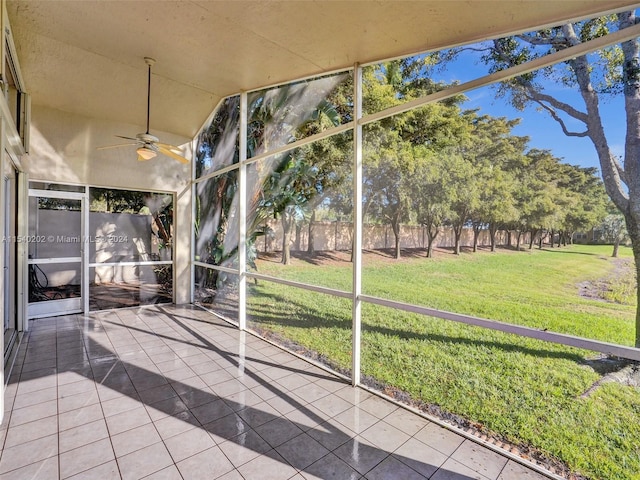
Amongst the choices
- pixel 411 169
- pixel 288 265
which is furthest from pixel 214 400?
pixel 411 169

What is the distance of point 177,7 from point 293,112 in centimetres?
291

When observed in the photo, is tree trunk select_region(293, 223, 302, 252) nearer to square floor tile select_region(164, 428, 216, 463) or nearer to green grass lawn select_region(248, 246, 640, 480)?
green grass lawn select_region(248, 246, 640, 480)

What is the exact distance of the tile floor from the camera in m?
1.97

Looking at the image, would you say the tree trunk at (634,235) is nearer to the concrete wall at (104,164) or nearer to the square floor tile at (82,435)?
the square floor tile at (82,435)

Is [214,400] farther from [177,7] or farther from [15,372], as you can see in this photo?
[177,7]

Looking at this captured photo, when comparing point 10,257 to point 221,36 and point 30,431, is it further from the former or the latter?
point 221,36

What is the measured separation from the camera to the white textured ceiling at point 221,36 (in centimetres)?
221

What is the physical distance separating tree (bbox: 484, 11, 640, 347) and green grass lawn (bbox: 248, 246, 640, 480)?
1.63 ft

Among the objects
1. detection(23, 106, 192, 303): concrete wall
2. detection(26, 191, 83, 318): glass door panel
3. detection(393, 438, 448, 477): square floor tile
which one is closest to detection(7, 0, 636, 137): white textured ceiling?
detection(23, 106, 192, 303): concrete wall

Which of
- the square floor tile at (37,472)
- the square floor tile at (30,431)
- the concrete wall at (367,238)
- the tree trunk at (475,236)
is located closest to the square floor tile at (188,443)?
the square floor tile at (37,472)

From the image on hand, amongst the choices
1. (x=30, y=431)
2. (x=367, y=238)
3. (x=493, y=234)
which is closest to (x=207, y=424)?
(x=30, y=431)

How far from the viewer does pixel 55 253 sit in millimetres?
5012

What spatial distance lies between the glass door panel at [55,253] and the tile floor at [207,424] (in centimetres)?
179

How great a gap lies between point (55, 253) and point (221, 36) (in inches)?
176
